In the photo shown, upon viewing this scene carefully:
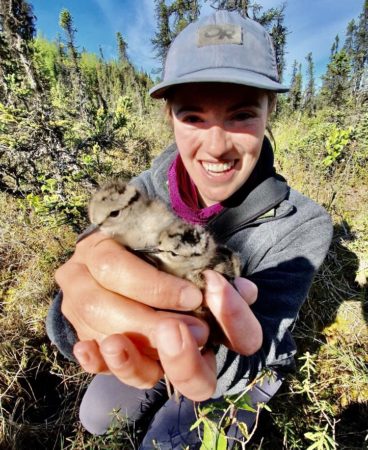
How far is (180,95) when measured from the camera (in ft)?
4.90

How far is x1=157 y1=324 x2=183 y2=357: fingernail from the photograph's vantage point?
75 centimetres

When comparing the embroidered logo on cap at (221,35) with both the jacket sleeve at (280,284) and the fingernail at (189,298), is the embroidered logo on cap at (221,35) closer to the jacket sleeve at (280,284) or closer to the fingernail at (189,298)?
the jacket sleeve at (280,284)

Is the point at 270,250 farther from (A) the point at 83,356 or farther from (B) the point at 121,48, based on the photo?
(B) the point at 121,48

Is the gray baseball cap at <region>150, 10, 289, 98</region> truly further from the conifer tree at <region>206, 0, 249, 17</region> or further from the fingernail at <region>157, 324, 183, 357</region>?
the conifer tree at <region>206, 0, 249, 17</region>

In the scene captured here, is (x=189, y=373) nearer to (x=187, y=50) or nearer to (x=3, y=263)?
(x=187, y=50)

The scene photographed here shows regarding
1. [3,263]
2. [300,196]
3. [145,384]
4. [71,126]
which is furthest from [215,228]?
[3,263]

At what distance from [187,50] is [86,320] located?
50.8 inches

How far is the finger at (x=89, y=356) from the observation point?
0.88 metres

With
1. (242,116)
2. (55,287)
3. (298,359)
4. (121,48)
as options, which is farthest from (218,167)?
(121,48)

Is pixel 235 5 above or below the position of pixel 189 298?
above

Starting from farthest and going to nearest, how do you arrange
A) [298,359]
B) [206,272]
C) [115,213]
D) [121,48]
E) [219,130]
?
[121,48]
[298,359]
[219,130]
[115,213]
[206,272]

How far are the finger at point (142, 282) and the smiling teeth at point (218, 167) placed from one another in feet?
2.83

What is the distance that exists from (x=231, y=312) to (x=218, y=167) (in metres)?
0.95

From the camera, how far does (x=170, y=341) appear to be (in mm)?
753
